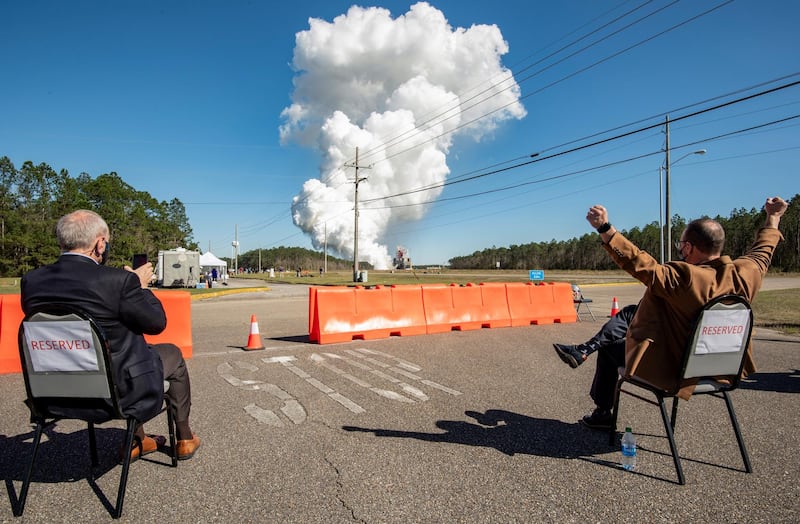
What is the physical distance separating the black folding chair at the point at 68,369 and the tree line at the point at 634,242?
216 ft

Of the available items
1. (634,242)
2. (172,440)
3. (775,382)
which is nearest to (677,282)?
(172,440)

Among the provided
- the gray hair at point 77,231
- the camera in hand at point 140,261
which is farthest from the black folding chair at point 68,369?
the camera in hand at point 140,261

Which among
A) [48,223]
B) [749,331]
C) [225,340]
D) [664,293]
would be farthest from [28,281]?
[48,223]

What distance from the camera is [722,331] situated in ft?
10.6

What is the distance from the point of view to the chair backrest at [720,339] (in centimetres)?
314

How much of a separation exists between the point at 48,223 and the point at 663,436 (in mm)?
69731

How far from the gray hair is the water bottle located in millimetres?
3839

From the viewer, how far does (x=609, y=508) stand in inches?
111

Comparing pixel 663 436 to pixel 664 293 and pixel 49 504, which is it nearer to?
pixel 664 293

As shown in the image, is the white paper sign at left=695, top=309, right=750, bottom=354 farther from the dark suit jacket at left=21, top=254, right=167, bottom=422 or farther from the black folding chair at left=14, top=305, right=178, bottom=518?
the black folding chair at left=14, top=305, right=178, bottom=518

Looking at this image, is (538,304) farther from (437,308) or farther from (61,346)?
(61,346)

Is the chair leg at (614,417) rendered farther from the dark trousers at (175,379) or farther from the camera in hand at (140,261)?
the camera in hand at (140,261)

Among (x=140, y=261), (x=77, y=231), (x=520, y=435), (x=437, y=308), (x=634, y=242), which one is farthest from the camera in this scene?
(x=634, y=242)

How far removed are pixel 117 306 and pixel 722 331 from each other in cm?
387
